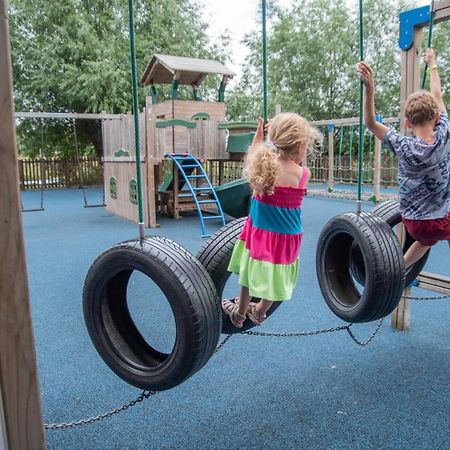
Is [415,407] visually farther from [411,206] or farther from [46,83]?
[46,83]

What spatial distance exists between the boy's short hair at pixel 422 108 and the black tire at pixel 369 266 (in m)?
0.62

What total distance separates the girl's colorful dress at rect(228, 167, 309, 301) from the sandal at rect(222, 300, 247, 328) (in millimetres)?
204

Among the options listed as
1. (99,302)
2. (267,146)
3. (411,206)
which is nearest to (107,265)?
(99,302)

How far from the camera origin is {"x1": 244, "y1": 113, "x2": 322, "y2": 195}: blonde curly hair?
6.10ft

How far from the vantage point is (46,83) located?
16375mm

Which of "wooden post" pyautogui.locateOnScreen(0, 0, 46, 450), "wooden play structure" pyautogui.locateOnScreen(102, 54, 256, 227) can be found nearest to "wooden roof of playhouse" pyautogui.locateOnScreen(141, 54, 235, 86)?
"wooden play structure" pyautogui.locateOnScreen(102, 54, 256, 227)

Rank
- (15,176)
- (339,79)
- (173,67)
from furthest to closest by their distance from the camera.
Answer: (339,79), (173,67), (15,176)

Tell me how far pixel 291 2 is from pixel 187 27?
6735mm

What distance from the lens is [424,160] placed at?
2521 mm

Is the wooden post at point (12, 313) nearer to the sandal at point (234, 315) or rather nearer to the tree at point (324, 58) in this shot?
the sandal at point (234, 315)

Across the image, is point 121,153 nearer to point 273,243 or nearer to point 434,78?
point 434,78

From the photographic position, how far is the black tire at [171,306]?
63.5 inches

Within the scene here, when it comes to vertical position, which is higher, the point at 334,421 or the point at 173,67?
the point at 173,67

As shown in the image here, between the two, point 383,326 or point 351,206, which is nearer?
point 383,326
